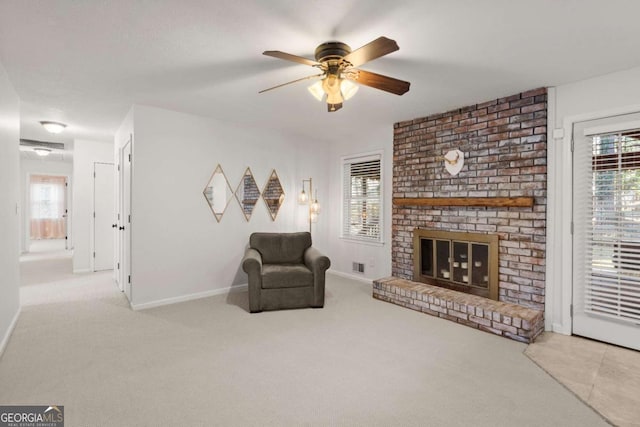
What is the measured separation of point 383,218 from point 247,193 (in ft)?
6.81

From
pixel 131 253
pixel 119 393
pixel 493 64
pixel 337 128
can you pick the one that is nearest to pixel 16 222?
pixel 131 253

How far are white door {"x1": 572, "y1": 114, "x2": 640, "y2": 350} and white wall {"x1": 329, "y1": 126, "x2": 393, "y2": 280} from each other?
2.25 meters

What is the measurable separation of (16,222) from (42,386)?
2.14 m

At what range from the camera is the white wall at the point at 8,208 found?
2730 millimetres

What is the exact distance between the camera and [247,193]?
→ 4.76 meters

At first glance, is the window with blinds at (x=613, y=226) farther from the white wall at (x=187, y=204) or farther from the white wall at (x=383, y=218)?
the white wall at (x=187, y=204)

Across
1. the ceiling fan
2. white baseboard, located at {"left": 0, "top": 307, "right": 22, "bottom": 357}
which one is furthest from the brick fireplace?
white baseboard, located at {"left": 0, "top": 307, "right": 22, "bottom": 357}

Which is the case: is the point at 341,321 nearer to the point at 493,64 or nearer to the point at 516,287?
the point at 516,287

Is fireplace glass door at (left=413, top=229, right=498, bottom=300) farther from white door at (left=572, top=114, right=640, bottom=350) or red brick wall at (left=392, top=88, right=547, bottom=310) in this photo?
white door at (left=572, top=114, right=640, bottom=350)

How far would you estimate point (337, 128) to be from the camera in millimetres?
4922

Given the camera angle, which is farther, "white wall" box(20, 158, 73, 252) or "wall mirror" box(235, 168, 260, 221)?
"white wall" box(20, 158, 73, 252)

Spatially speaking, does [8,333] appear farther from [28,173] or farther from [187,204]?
[28,173]

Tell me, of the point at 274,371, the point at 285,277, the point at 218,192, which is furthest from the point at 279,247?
the point at 274,371

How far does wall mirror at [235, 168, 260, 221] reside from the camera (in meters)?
4.69
